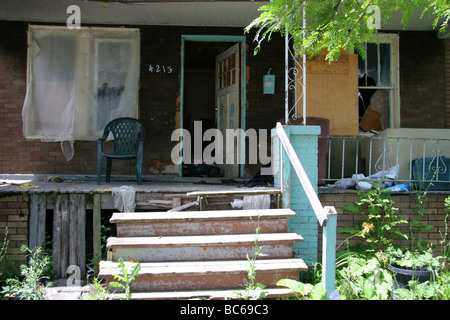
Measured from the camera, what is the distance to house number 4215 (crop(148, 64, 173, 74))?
231 inches

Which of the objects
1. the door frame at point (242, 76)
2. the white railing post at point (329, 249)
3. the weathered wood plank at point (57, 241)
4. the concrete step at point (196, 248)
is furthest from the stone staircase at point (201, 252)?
the door frame at point (242, 76)

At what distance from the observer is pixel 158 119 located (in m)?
5.88

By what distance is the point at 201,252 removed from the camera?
3.22m

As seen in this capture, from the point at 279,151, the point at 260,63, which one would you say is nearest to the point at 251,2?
the point at 260,63

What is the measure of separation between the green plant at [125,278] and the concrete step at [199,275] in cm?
7

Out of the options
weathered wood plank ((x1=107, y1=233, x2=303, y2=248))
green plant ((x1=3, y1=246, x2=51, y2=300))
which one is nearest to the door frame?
green plant ((x1=3, y1=246, x2=51, y2=300))

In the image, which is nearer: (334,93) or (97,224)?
(97,224)

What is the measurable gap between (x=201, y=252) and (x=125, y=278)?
2.41 ft

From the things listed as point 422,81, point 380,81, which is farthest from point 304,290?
point 422,81

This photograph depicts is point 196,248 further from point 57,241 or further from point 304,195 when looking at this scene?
point 57,241

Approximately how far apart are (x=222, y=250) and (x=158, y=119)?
3.21 metres

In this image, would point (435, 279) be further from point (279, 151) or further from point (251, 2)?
point (251, 2)

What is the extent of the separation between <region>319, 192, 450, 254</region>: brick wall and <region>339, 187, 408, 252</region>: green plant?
0.30 feet

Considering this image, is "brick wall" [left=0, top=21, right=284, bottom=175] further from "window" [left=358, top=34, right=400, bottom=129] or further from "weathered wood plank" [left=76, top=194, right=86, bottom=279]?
"weathered wood plank" [left=76, top=194, right=86, bottom=279]
